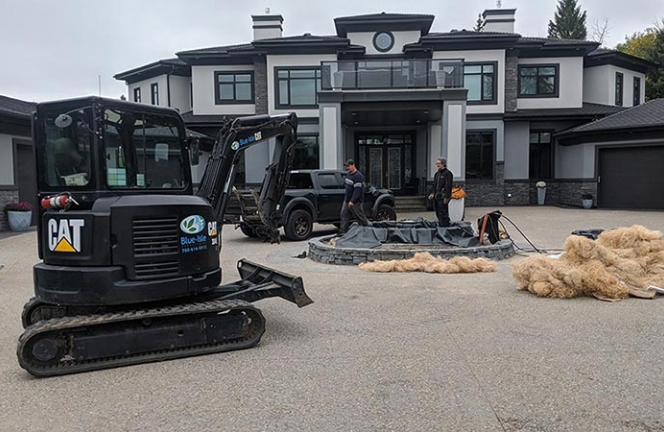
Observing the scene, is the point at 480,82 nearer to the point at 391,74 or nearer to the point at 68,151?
the point at 391,74

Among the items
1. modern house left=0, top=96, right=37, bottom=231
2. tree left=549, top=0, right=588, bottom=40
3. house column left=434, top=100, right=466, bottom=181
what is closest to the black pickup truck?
house column left=434, top=100, right=466, bottom=181

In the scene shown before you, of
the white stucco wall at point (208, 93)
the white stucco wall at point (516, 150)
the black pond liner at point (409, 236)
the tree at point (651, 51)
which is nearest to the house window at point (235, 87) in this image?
the white stucco wall at point (208, 93)

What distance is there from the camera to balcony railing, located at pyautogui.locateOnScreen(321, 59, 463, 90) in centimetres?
2019

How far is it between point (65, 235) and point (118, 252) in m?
0.51

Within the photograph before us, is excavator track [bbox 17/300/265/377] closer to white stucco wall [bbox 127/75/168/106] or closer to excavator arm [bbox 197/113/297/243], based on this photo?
excavator arm [bbox 197/113/297/243]

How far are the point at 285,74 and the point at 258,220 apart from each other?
14.6 metres

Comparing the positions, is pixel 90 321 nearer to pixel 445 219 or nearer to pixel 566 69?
pixel 445 219

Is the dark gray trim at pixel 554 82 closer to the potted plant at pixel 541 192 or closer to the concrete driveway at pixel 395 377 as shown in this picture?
the potted plant at pixel 541 192

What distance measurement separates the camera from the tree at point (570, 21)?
186ft

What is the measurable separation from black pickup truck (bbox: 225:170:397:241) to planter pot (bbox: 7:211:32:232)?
7968 millimetres

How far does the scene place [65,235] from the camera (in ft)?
15.3

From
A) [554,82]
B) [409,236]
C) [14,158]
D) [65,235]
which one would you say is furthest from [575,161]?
[65,235]

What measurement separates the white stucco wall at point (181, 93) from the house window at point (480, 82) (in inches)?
619

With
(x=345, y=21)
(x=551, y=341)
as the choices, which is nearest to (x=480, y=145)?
(x=345, y=21)
